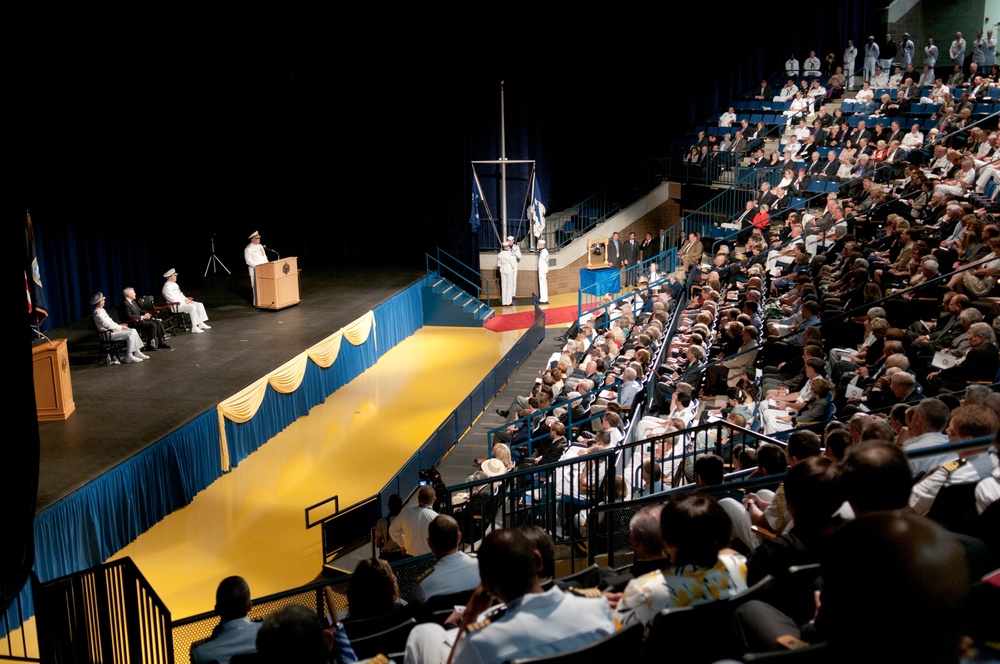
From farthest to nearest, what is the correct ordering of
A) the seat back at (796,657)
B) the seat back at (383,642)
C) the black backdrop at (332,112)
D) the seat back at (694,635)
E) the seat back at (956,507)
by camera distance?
the black backdrop at (332,112) < the seat back at (383,642) < the seat back at (956,507) < the seat back at (694,635) < the seat back at (796,657)

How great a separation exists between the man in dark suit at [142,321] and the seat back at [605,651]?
11551 mm

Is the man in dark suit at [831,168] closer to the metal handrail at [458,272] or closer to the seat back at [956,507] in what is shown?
the metal handrail at [458,272]

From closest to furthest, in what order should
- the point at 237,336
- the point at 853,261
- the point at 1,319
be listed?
the point at 1,319, the point at 853,261, the point at 237,336

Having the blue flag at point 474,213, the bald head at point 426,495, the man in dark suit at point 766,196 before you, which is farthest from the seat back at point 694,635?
the blue flag at point 474,213

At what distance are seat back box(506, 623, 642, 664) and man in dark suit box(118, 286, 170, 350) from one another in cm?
1155

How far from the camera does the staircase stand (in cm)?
1847

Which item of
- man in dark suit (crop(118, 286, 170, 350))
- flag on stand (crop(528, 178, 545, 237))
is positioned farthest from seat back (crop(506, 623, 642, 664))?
flag on stand (crop(528, 178, 545, 237))

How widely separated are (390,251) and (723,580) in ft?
60.7

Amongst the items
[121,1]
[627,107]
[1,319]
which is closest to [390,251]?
[627,107]

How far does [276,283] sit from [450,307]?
4.29m

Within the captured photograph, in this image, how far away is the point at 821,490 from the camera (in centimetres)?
295

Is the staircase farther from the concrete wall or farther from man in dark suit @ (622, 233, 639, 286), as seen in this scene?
man in dark suit @ (622, 233, 639, 286)

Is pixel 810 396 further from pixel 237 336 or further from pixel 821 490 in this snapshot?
pixel 237 336

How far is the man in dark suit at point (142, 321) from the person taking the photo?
12820mm
